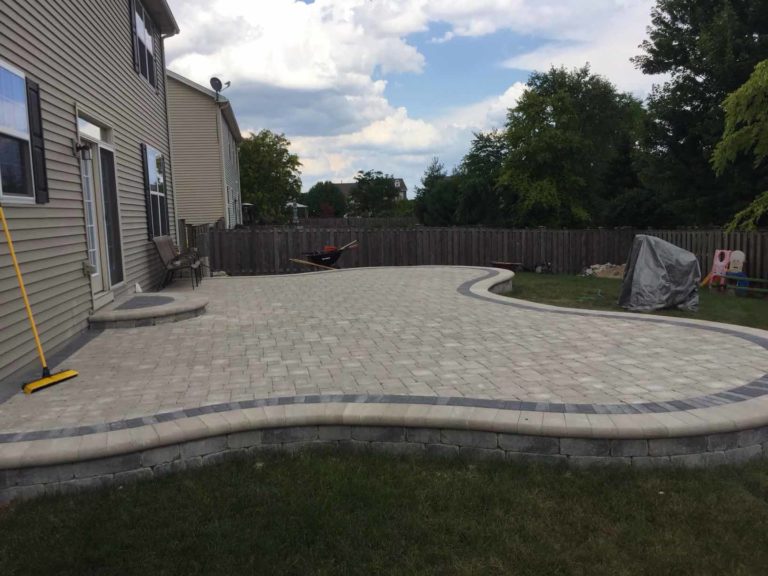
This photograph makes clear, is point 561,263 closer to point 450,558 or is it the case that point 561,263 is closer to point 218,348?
point 218,348

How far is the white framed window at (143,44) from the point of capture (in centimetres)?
1024

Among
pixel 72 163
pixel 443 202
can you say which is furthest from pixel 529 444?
pixel 443 202

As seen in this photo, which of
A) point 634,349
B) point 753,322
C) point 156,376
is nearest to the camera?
point 156,376

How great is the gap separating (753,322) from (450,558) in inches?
345

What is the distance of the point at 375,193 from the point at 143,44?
62049mm

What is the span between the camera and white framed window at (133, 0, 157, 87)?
1024 centimetres

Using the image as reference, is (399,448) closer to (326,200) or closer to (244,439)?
(244,439)

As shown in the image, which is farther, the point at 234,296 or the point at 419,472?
the point at 234,296

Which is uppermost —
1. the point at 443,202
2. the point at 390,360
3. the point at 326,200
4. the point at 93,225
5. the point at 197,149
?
the point at 326,200

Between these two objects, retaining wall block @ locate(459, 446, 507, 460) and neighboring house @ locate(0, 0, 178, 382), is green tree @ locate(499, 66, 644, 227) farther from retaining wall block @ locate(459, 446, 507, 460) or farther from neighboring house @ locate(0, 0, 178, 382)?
retaining wall block @ locate(459, 446, 507, 460)

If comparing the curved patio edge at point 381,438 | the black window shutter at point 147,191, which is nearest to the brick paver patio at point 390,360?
the curved patio edge at point 381,438

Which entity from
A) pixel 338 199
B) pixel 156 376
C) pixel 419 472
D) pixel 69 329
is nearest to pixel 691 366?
pixel 419 472

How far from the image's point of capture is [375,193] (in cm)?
7244

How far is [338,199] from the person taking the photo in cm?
8025
